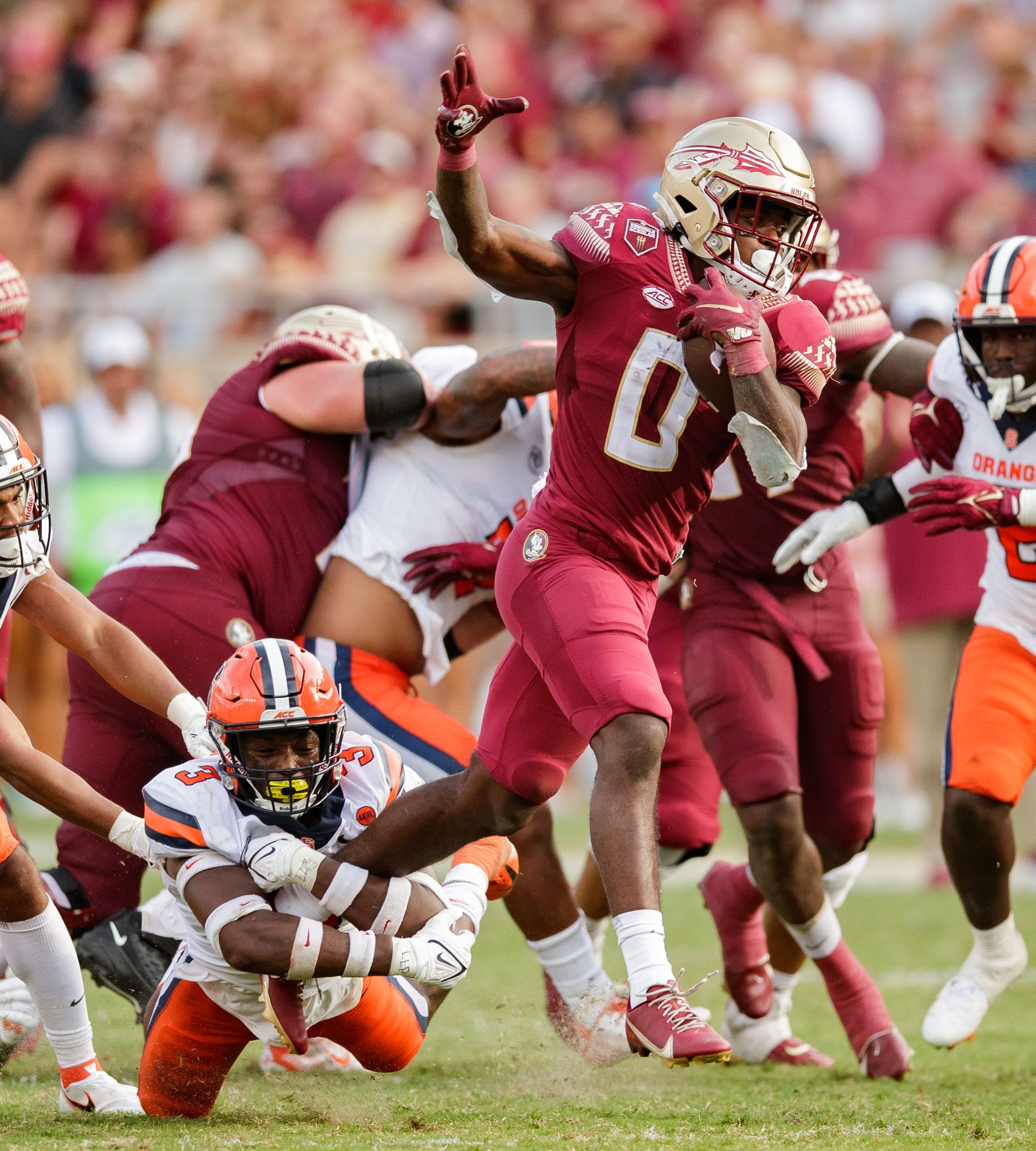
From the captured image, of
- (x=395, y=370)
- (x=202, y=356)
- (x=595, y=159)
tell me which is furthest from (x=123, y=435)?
(x=395, y=370)

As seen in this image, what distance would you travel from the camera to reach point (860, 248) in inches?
396

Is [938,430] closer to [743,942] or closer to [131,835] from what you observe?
[743,942]

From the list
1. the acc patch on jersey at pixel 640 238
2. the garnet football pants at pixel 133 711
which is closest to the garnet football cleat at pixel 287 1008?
the garnet football pants at pixel 133 711

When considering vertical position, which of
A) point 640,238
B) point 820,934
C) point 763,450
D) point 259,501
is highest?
point 640,238

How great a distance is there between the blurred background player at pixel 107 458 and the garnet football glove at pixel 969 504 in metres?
5.53

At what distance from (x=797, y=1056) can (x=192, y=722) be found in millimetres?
1981

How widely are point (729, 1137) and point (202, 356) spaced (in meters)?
7.11

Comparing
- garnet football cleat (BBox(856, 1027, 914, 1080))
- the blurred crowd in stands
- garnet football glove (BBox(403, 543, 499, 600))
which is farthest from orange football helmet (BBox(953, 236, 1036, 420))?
the blurred crowd in stands

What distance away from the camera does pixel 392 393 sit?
16.1ft

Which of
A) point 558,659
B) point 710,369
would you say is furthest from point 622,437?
point 558,659

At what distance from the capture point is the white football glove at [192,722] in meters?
4.18

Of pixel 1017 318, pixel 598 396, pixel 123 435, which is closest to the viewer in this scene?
pixel 598 396

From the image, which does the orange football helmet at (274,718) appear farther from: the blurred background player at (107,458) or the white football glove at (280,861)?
the blurred background player at (107,458)

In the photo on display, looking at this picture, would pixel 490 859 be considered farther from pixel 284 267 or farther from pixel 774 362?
pixel 284 267
